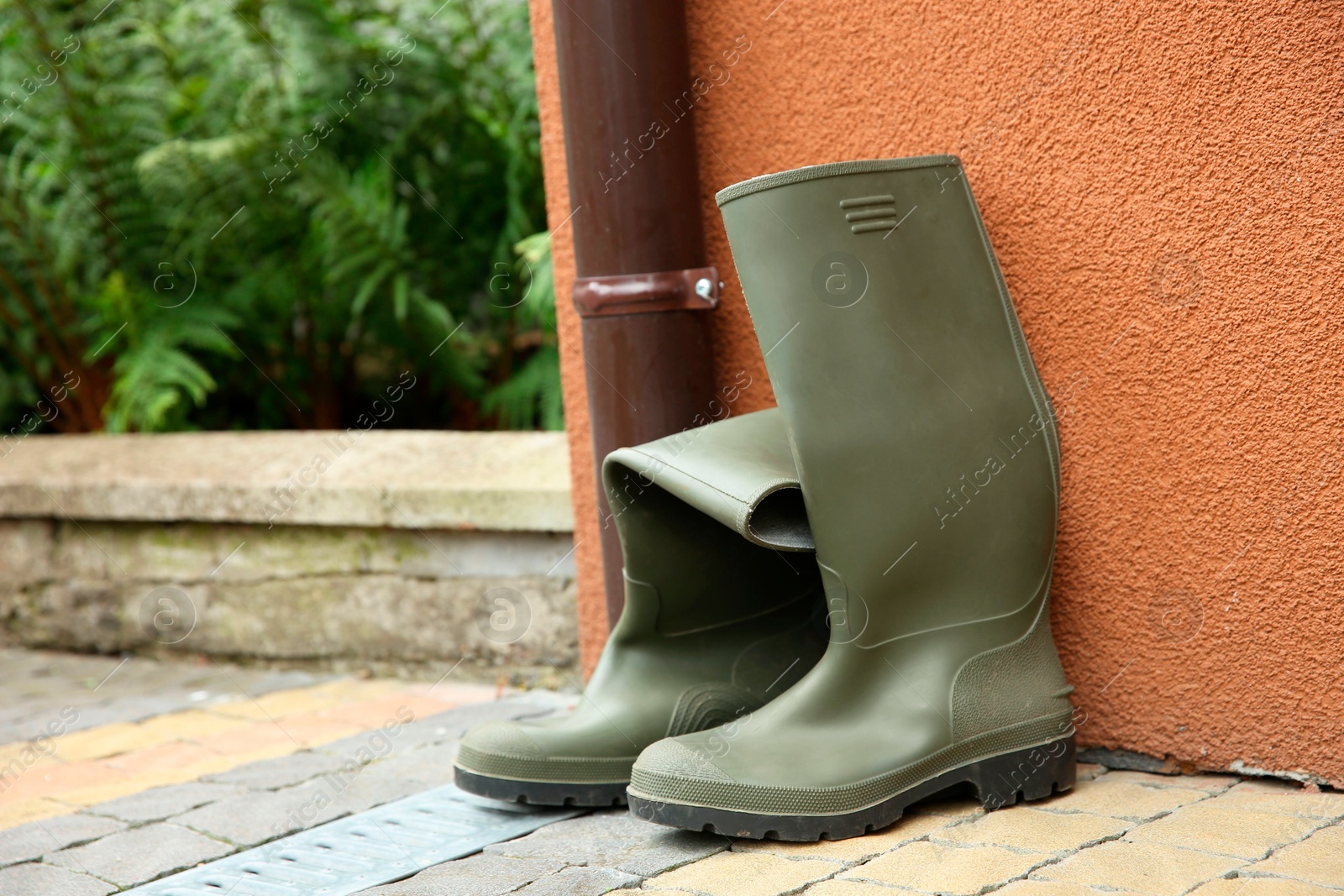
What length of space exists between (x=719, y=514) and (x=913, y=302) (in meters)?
0.47

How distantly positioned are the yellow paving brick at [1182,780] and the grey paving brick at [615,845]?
722 millimetres

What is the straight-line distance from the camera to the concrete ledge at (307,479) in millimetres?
3023

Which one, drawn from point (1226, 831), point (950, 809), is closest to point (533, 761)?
point (950, 809)

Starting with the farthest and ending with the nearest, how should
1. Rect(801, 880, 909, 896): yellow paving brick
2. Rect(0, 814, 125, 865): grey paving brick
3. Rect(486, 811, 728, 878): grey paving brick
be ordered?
Rect(0, 814, 125, 865): grey paving brick, Rect(486, 811, 728, 878): grey paving brick, Rect(801, 880, 909, 896): yellow paving brick

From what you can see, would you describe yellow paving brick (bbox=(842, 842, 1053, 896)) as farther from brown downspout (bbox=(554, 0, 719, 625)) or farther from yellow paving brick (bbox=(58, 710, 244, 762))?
yellow paving brick (bbox=(58, 710, 244, 762))

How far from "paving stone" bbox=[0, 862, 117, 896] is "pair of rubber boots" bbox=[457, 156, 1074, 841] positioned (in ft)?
2.07

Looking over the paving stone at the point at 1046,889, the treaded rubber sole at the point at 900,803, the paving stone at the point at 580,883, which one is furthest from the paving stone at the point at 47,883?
the paving stone at the point at 1046,889

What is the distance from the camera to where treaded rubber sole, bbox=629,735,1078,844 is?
5.68ft

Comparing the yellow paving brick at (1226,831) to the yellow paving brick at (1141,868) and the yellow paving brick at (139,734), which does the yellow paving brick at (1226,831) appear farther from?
the yellow paving brick at (139,734)

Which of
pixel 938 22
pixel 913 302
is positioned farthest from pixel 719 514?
pixel 938 22

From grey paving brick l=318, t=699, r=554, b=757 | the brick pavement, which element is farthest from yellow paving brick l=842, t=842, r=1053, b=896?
grey paving brick l=318, t=699, r=554, b=757

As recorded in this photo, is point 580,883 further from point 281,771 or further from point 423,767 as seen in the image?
point 281,771

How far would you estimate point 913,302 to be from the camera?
74.5 inches

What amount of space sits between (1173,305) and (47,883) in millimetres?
2089
